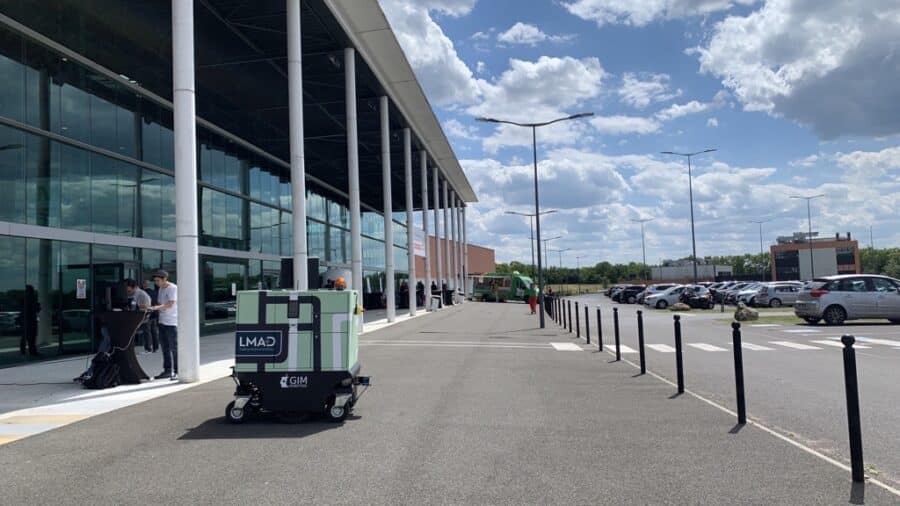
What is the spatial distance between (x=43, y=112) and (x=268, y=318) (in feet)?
37.0

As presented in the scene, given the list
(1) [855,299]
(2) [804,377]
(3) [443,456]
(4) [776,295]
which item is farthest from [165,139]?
(4) [776,295]

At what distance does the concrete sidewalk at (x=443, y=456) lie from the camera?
193 inches

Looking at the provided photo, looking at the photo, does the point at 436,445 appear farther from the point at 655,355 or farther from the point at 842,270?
the point at 842,270

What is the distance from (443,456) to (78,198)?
14048 mm

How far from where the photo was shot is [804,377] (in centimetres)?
1105

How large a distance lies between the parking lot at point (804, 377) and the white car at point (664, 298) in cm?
2278

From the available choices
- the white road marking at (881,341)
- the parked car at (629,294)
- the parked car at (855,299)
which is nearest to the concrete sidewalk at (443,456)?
the white road marking at (881,341)

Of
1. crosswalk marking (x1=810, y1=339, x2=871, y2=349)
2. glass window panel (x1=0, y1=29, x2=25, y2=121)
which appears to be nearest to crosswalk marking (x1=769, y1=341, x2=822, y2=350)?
crosswalk marking (x1=810, y1=339, x2=871, y2=349)

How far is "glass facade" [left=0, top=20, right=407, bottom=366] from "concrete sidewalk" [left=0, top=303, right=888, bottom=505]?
488 centimetres

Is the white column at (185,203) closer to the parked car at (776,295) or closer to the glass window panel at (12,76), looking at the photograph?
the glass window panel at (12,76)

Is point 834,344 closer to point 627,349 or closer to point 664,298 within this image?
point 627,349

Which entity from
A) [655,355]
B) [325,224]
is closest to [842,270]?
[325,224]

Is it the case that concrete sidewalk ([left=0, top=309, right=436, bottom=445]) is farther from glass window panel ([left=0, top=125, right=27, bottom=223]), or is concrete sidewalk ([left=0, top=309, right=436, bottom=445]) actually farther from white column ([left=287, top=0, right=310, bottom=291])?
white column ([left=287, top=0, right=310, bottom=291])

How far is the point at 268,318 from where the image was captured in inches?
304
